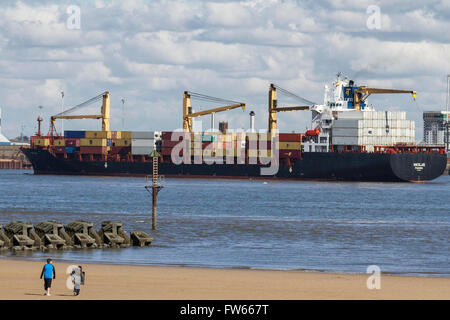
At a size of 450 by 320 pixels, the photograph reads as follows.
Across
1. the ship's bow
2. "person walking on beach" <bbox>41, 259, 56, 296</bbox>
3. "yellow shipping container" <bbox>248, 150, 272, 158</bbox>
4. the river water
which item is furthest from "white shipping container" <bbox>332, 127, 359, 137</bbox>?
"person walking on beach" <bbox>41, 259, 56, 296</bbox>

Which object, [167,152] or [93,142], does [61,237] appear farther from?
[93,142]

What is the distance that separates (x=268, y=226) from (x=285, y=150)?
77.2 m

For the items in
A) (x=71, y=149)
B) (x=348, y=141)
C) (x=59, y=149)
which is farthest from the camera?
(x=59, y=149)

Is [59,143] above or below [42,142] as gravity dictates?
below

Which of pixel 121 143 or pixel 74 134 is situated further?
pixel 74 134

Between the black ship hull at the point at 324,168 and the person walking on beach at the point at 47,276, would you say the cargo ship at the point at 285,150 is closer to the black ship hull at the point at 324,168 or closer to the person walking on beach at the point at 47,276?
the black ship hull at the point at 324,168

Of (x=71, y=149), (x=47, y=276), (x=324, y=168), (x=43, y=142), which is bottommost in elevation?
(x=47, y=276)

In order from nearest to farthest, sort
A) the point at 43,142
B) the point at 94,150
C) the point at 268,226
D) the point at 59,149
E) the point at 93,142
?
the point at 268,226 < the point at 94,150 < the point at 93,142 < the point at 59,149 < the point at 43,142

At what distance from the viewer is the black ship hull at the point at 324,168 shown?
128625 millimetres

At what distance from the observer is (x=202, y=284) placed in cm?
2934

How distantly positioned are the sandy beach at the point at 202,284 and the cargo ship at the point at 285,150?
319ft

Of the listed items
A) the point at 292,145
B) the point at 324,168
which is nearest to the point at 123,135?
the point at 292,145

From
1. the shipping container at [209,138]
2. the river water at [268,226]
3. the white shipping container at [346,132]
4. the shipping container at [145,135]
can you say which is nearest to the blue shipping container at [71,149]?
the shipping container at [145,135]
